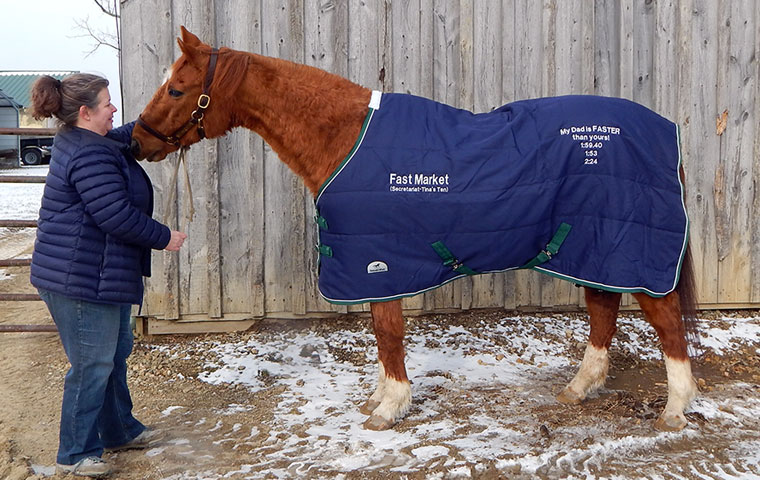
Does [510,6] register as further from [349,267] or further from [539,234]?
[349,267]

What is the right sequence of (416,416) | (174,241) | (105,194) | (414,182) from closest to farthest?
(105,194)
(174,241)
(414,182)
(416,416)

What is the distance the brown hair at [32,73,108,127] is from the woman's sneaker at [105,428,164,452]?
1.64 metres

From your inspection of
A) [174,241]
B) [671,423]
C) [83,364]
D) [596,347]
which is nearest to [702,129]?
[596,347]

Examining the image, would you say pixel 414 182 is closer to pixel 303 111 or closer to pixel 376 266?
pixel 376 266

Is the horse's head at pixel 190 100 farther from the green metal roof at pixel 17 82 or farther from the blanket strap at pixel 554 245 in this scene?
the green metal roof at pixel 17 82

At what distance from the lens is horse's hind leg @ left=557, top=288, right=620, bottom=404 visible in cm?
362

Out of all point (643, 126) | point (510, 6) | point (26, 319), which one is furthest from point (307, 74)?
point (26, 319)

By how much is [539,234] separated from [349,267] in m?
0.99

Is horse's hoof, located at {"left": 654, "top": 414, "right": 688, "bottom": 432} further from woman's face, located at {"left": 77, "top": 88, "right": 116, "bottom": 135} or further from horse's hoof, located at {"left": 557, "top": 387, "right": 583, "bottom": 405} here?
woman's face, located at {"left": 77, "top": 88, "right": 116, "bottom": 135}

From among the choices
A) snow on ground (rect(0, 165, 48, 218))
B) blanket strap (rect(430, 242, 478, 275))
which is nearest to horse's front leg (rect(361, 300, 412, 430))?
blanket strap (rect(430, 242, 478, 275))

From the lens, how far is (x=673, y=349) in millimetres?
3248

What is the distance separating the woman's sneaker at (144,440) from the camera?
3.16m

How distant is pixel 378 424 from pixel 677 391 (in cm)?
160

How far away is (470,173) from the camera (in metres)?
3.08
